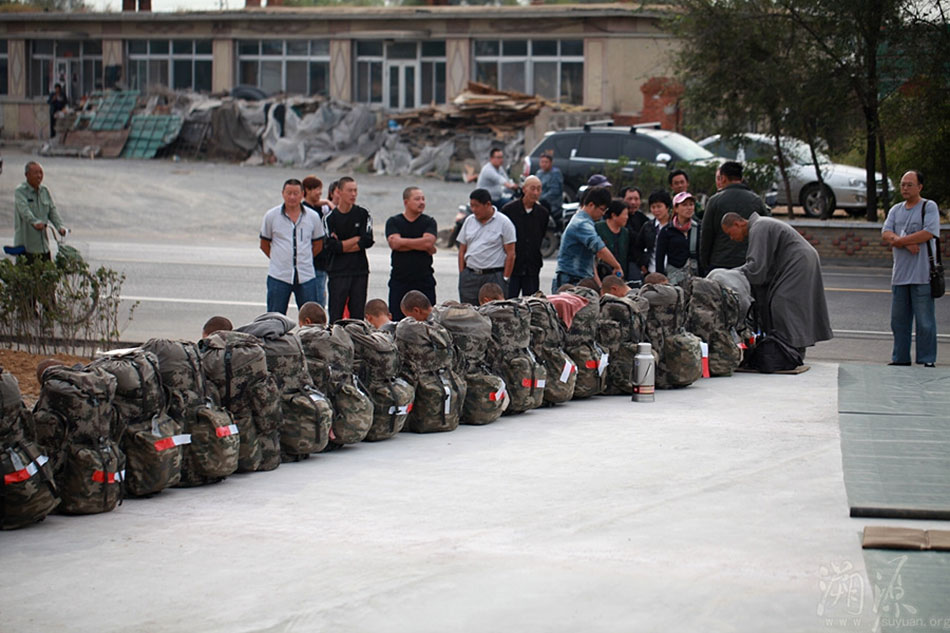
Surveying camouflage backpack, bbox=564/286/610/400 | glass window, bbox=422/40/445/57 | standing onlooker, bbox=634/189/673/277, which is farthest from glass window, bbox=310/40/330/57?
camouflage backpack, bbox=564/286/610/400

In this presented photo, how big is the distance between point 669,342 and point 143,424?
17.8ft

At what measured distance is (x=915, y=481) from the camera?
25.7ft

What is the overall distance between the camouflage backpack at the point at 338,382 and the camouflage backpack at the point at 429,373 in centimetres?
61

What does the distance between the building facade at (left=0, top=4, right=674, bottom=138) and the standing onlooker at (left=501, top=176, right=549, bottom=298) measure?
30.2 meters

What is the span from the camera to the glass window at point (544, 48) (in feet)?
149

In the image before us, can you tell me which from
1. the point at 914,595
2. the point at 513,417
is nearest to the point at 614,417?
the point at 513,417

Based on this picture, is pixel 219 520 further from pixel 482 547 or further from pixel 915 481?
pixel 915 481

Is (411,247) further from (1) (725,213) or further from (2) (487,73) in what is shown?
(2) (487,73)

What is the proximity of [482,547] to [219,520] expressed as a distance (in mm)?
1602

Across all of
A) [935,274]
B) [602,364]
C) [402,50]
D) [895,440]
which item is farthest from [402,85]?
[895,440]

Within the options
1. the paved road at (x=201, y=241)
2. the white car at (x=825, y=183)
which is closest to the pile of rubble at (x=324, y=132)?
the paved road at (x=201, y=241)

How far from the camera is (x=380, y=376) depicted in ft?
29.8

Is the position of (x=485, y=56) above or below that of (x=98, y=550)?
above

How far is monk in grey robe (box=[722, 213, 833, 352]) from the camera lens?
40.3ft
